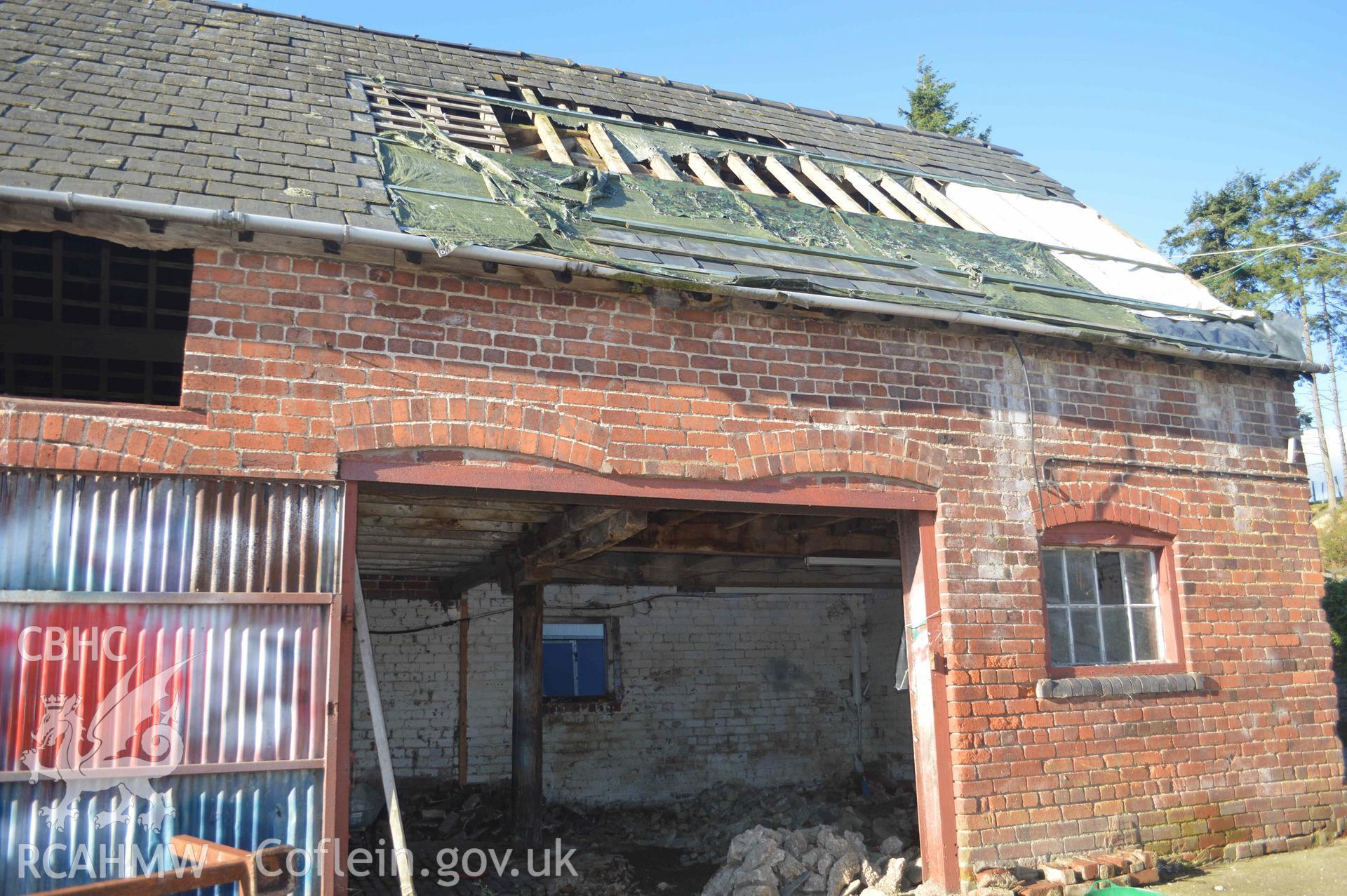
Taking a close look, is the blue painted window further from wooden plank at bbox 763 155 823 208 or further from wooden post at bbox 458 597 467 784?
wooden plank at bbox 763 155 823 208

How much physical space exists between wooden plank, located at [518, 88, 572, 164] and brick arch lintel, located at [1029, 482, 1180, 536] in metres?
4.32

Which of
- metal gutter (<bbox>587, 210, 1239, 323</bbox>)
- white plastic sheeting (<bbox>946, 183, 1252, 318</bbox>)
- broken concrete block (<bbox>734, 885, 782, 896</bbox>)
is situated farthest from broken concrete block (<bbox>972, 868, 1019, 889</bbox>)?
white plastic sheeting (<bbox>946, 183, 1252, 318</bbox>)

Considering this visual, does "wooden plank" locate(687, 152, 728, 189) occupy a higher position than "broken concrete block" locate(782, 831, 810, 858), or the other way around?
"wooden plank" locate(687, 152, 728, 189)

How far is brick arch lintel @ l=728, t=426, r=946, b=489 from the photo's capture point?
596 cm

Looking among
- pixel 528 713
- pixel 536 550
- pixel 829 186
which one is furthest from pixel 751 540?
pixel 528 713

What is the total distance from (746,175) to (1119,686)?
495 cm

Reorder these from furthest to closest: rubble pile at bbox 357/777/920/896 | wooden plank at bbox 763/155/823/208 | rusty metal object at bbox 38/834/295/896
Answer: wooden plank at bbox 763/155/823/208, rubble pile at bbox 357/777/920/896, rusty metal object at bbox 38/834/295/896

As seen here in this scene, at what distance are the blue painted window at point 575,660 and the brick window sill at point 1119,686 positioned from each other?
6635 millimetres

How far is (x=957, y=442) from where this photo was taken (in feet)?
21.7

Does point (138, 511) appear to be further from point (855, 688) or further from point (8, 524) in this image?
point (855, 688)

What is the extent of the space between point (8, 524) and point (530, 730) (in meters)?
6.50

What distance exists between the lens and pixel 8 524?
4422mm

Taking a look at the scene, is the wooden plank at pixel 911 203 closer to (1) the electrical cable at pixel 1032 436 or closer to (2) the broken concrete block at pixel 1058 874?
(1) the electrical cable at pixel 1032 436

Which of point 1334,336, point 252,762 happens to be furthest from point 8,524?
point 1334,336
